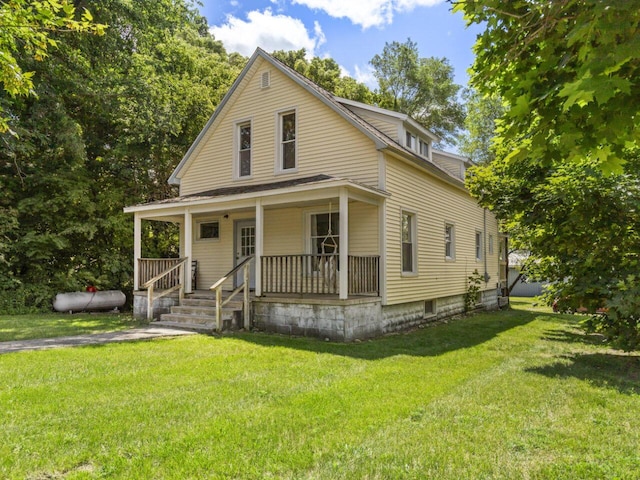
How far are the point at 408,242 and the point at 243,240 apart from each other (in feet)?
17.0

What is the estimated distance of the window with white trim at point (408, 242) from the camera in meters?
11.7

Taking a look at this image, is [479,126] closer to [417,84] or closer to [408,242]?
[417,84]

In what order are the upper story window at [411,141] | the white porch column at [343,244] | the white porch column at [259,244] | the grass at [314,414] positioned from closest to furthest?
the grass at [314,414] → the white porch column at [343,244] → the white porch column at [259,244] → the upper story window at [411,141]

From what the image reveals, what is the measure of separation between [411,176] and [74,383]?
30.9ft

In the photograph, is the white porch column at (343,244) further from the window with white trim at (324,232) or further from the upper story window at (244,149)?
the upper story window at (244,149)

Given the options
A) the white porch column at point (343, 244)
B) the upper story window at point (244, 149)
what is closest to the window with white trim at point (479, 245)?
the upper story window at point (244, 149)

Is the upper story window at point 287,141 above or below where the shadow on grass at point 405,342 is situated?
above

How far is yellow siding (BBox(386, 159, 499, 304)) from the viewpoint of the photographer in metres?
10.9

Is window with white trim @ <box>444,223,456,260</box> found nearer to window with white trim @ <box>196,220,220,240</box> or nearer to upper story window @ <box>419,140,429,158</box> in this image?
upper story window @ <box>419,140,429,158</box>

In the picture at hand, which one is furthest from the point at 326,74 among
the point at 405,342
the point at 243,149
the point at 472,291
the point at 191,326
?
the point at 405,342

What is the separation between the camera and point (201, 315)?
34.3ft

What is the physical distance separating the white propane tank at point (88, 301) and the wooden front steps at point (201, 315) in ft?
19.4

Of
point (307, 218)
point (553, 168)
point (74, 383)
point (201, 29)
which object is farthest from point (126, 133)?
point (201, 29)

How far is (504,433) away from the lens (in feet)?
12.7
